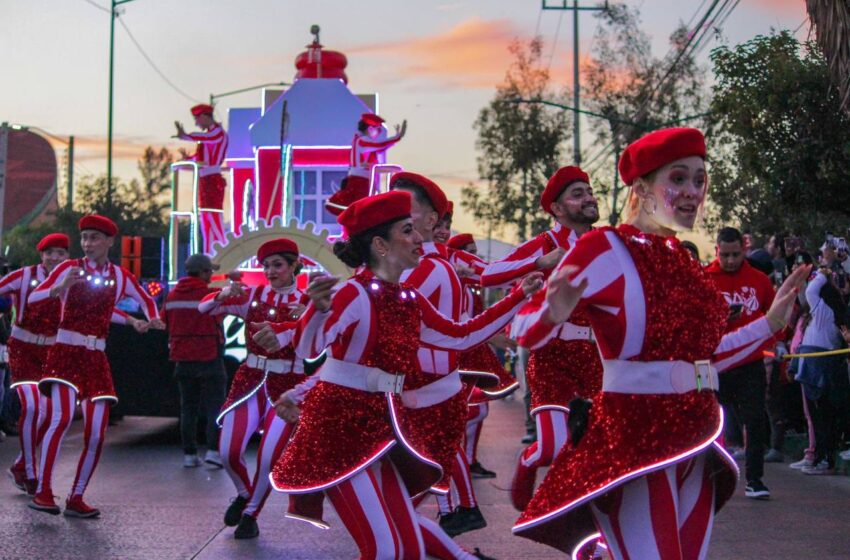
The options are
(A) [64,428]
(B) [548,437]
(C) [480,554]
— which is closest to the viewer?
(B) [548,437]

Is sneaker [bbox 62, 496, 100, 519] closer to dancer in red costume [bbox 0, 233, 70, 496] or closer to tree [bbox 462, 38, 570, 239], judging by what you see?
dancer in red costume [bbox 0, 233, 70, 496]

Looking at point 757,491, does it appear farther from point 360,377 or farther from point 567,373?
point 360,377

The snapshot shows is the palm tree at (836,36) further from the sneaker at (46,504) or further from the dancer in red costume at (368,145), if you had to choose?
the dancer in red costume at (368,145)

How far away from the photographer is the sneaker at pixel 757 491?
10164mm

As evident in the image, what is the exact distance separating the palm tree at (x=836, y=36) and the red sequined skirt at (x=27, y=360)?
21.6ft

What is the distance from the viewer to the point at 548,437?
22.8 feet

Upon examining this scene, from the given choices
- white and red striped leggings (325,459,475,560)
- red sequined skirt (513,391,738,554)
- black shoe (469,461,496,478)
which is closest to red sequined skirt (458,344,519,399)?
black shoe (469,461,496,478)

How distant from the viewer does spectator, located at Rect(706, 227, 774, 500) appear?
32.4 feet

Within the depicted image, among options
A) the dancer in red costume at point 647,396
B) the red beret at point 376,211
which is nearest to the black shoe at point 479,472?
the red beret at point 376,211

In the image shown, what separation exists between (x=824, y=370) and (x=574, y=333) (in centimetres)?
532

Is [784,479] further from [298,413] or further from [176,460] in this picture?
[298,413]

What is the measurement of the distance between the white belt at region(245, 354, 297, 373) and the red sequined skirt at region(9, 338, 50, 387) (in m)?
2.07

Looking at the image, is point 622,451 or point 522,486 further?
point 522,486

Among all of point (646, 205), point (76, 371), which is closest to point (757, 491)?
point (76, 371)
